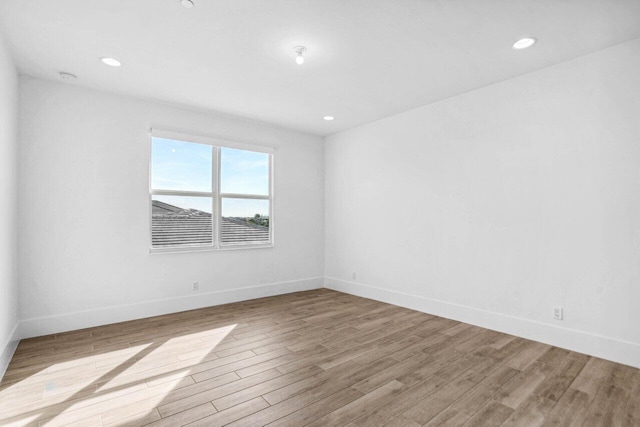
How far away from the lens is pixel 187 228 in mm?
4453

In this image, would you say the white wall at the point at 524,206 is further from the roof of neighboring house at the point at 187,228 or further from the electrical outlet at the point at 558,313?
the roof of neighboring house at the point at 187,228

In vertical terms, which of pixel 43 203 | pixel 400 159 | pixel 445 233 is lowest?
pixel 445 233

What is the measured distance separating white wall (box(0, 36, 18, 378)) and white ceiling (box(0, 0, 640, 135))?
33 centimetres

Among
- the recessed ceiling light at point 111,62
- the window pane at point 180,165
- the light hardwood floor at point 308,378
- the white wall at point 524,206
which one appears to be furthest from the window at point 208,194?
the white wall at point 524,206

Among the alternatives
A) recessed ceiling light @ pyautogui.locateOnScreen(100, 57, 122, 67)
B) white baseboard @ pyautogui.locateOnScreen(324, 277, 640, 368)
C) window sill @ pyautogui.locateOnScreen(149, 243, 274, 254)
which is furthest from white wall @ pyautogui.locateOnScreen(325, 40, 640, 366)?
recessed ceiling light @ pyautogui.locateOnScreen(100, 57, 122, 67)

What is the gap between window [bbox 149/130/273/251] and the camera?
4254 mm

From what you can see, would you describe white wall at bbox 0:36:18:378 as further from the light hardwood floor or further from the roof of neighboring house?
the roof of neighboring house

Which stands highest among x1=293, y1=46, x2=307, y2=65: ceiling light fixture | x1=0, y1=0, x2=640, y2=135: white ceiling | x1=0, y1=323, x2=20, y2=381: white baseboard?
x1=0, y1=0, x2=640, y2=135: white ceiling

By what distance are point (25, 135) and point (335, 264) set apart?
4.40m

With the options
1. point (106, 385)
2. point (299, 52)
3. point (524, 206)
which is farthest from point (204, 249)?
point (524, 206)

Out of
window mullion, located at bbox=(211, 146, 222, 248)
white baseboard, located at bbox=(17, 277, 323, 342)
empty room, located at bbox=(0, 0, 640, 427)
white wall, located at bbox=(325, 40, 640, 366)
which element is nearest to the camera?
empty room, located at bbox=(0, 0, 640, 427)

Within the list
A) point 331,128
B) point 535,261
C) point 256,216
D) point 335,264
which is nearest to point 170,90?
point 256,216

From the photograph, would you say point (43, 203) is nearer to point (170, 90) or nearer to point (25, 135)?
point (25, 135)

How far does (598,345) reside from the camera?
288 cm
